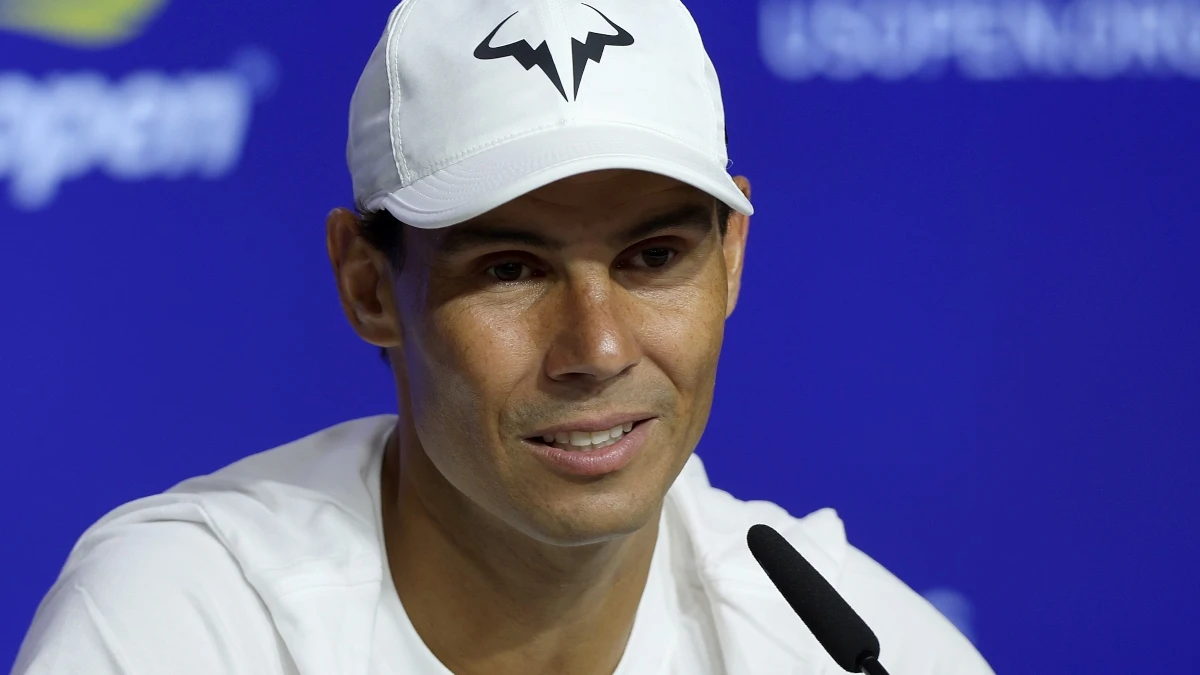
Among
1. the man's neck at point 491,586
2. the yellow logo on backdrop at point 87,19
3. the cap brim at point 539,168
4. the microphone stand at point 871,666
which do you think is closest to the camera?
the microphone stand at point 871,666

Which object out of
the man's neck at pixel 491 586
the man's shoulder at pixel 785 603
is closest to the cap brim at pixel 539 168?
the man's neck at pixel 491 586

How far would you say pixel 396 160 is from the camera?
43.8 inches

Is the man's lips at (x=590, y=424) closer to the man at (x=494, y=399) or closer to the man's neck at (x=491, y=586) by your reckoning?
the man at (x=494, y=399)

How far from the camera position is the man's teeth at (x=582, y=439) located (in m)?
1.08

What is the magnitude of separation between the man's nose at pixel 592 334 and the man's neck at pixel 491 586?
175mm

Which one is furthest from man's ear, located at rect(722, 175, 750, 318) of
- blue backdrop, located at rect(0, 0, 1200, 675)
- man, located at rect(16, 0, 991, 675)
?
blue backdrop, located at rect(0, 0, 1200, 675)

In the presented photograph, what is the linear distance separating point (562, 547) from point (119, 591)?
1.04ft

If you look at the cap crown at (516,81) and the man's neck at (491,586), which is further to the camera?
the man's neck at (491,586)

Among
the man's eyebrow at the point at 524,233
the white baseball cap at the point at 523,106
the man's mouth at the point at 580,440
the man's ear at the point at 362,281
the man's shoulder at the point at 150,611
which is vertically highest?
the white baseball cap at the point at 523,106

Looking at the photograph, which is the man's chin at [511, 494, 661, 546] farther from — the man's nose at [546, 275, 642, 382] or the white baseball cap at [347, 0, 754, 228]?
the white baseball cap at [347, 0, 754, 228]

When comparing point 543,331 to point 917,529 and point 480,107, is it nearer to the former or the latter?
point 480,107

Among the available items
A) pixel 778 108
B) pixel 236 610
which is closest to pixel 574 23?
pixel 236 610

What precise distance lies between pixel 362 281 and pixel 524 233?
A: 211 mm

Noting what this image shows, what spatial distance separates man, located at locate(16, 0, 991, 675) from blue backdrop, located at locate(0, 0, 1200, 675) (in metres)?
0.59
